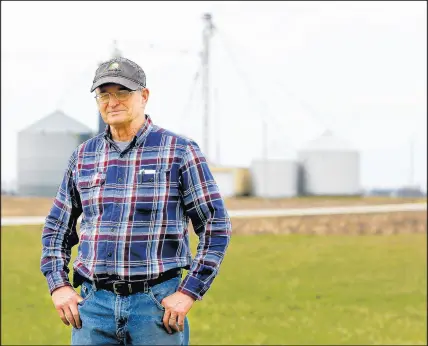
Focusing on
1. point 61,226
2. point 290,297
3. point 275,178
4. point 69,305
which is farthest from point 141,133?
point 275,178

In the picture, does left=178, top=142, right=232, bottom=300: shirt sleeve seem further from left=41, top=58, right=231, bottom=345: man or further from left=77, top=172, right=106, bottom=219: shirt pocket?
left=77, top=172, right=106, bottom=219: shirt pocket

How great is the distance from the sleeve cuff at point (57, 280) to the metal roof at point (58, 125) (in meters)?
39.6

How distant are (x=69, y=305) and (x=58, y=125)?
4036 cm

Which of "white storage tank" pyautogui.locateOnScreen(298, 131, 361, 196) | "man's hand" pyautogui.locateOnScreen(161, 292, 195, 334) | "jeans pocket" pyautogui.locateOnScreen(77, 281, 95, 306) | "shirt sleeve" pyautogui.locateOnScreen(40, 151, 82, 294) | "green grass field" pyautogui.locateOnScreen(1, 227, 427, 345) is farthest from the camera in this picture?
"white storage tank" pyautogui.locateOnScreen(298, 131, 361, 196)

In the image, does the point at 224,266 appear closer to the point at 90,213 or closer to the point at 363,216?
the point at 363,216

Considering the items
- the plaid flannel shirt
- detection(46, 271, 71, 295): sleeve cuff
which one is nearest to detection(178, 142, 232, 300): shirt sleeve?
the plaid flannel shirt

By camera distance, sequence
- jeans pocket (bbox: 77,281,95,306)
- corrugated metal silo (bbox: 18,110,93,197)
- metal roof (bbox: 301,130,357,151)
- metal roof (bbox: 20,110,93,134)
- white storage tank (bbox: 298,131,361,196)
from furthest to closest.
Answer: metal roof (bbox: 301,130,357,151) < white storage tank (bbox: 298,131,361,196) < metal roof (bbox: 20,110,93,134) < corrugated metal silo (bbox: 18,110,93,197) < jeans pocket (bbox: 77,281,95,306)

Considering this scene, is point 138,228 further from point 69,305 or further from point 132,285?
point 69,305

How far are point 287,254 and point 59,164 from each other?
25.6 m

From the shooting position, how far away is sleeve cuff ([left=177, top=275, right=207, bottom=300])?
2.88 meters

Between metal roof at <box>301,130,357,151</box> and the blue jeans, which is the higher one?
metal roof at <box>301,130,357,151</box>

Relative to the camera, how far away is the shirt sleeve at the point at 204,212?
2.91m

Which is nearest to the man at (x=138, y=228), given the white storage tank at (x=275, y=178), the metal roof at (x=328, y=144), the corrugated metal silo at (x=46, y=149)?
the corrugated metal silo at (x=46, y=149)

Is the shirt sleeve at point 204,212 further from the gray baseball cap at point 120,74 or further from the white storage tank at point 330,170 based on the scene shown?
the white storage tank at point 330,170
